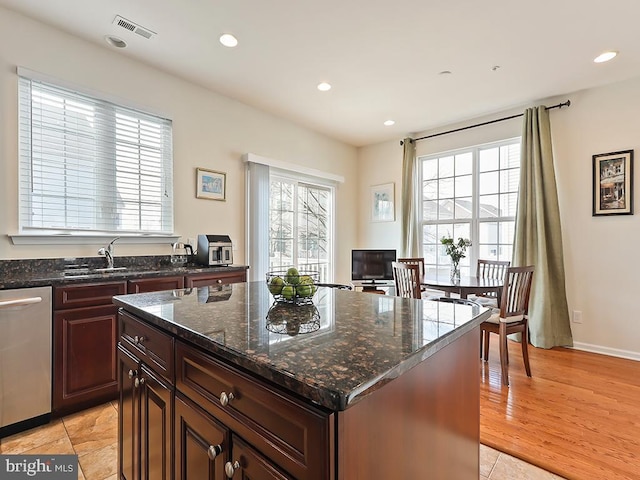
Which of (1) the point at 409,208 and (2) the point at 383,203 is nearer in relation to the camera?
(1) the point at 409,208

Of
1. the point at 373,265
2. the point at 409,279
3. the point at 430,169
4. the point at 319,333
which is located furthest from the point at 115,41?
the point at 430,169

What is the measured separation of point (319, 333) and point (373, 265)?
3.81 metres

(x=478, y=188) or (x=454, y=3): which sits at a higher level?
(x=454, y=3)

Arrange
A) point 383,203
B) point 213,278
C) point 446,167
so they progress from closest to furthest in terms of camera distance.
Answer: point 213,278
point 446,167
point 383,203

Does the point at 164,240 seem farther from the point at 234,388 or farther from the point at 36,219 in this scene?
the point at 234,388

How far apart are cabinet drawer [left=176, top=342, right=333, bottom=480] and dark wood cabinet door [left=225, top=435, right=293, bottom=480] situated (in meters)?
0.02

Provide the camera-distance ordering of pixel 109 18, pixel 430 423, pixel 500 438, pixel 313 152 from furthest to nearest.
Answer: pixel 313 152
pixel 109 18
pixel 500 438
pixel 430 423

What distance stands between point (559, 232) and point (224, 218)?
12.2ft

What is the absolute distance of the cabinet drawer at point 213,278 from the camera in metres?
2.78

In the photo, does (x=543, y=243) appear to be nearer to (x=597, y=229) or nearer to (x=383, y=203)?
(x=597, y=229)

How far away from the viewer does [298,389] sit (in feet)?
2.04

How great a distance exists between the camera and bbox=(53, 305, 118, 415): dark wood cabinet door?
211 centimetres

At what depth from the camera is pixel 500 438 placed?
6.35 ft

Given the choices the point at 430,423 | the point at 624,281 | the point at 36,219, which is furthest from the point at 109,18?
the point at 624,281
